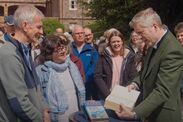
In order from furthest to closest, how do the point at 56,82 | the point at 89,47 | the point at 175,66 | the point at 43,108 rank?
the point at 89,47
the point at 56,82
the point at 43,108
the point at 175,66

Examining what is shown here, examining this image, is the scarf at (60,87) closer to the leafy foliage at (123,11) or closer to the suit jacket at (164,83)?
the suit jacket at (164,83)

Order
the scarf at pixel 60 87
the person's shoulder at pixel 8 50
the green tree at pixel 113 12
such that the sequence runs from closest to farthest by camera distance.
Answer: the person's shoulder at pixel 8 50 < the scarf at pixel 60 87 < the green tree at pixel 113 12

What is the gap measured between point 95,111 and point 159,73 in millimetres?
889

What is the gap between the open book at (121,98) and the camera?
4.84 metres

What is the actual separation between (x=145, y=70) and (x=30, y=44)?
1.11 metres

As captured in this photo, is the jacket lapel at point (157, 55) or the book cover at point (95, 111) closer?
the jacket lapel at point (157, 55)

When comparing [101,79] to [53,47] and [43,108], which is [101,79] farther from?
[43,108]

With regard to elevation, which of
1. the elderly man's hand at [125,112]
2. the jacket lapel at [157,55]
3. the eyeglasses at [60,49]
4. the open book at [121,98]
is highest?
the jacket lapel at [157,55]

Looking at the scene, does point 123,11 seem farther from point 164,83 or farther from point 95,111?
point 164,83

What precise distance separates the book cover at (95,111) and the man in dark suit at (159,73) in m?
0.34

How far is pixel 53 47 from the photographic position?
6277 mm

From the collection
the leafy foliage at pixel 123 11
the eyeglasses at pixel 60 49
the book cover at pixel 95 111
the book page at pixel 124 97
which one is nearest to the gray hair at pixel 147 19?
the book page at pixel 124 97

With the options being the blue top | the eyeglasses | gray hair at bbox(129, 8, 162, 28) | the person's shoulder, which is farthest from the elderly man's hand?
the blue top

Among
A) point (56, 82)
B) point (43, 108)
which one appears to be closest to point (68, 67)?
point (56, 82)
